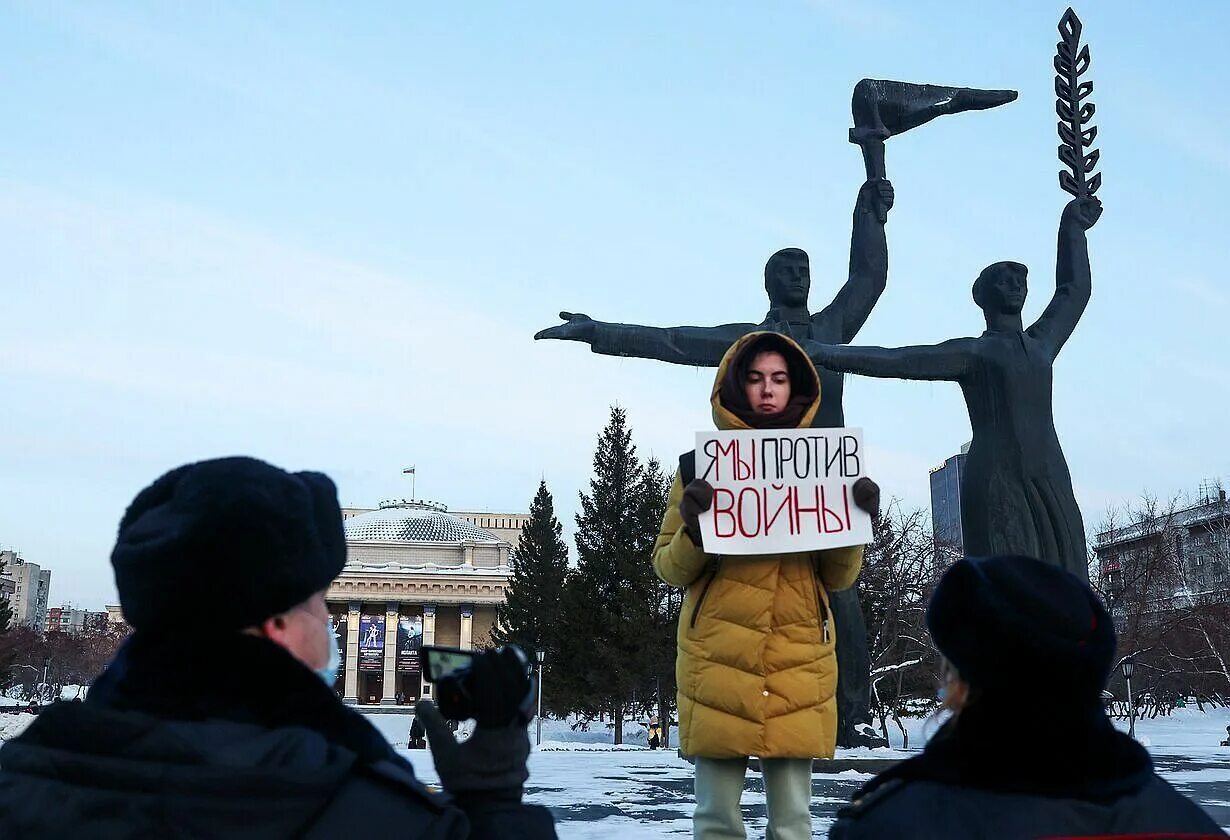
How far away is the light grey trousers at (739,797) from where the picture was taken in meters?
3.27

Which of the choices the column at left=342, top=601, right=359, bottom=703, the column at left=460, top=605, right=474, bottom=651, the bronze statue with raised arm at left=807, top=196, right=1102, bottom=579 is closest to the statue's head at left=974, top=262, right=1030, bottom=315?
the bronze statue with raised arm at left=807, top=196, right=1102, bottom=579

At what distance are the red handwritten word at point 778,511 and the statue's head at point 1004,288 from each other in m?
3.80

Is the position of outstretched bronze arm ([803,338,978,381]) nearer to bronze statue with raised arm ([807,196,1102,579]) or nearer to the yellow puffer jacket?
bronze statue with raised arm ([807,196,1102,579])

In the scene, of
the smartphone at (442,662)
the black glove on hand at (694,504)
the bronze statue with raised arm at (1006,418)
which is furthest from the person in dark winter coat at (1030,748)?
the bronze statue with raised arm at (1006,418)

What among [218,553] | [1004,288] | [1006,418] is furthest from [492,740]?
[1004,288]

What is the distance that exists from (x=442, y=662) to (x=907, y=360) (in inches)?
220

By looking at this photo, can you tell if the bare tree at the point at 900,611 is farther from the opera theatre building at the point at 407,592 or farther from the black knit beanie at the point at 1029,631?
the opera theatre building at the point at 407,592

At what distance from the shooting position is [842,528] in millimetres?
3586

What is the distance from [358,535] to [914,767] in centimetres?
9391

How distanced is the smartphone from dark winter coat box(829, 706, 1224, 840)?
25.4 inches

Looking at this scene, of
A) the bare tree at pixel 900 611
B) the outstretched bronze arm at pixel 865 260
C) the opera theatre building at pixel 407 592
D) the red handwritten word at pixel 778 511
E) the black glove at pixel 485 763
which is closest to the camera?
the black glove at pixel 485 763

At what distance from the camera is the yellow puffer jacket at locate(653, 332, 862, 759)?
10.8 feet

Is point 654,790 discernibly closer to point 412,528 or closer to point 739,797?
point 739,797

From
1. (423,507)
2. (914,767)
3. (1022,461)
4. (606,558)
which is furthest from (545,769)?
(423,507)
